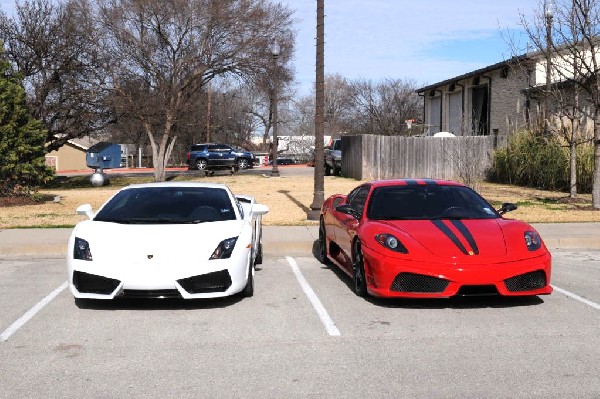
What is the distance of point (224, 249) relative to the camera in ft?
21.7

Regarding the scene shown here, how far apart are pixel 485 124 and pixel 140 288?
31.6 m

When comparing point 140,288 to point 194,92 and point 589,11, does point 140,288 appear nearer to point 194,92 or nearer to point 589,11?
point 589,11

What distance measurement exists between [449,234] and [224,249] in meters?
2.31

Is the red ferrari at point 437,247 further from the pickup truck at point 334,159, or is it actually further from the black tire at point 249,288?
the pickup truck at point 334,159

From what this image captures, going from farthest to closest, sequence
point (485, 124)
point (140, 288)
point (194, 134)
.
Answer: point (194, 134)
point (485, 124)
point (140, 288)

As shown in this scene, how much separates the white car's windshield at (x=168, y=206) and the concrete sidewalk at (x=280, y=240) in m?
3.14

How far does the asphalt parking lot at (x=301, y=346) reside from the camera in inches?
177

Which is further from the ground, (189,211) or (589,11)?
(589,11)

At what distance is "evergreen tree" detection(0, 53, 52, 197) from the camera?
1794cm

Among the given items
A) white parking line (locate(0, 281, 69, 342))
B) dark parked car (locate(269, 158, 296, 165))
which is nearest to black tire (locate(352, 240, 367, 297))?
white parking line (locate(0, 281, 69, 342))

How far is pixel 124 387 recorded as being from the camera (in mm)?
4484

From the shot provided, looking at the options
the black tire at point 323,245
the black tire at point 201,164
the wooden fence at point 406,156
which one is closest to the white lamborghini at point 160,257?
the black tire at point 323,245

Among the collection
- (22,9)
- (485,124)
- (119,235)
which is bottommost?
(119,235)

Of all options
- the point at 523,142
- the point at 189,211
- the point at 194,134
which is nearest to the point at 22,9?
the point at 523,142
